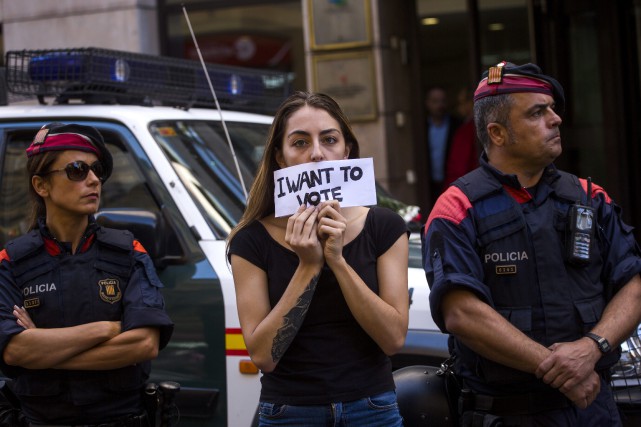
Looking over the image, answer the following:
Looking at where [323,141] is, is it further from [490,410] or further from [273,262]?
[490,410]

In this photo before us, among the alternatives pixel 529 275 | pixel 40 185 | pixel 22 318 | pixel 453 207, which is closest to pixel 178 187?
pixel 40 185

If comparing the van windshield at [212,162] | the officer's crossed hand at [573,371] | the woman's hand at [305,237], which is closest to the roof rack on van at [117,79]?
the van windshield at [212,162]

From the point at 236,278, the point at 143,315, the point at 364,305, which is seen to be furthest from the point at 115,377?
the point at 364,305

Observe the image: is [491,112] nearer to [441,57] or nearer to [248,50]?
[441,57]

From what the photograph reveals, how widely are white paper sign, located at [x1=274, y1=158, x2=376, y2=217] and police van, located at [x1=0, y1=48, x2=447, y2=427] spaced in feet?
4.84

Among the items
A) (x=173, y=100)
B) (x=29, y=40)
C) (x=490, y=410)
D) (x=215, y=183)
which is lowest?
(x=490, y=410)

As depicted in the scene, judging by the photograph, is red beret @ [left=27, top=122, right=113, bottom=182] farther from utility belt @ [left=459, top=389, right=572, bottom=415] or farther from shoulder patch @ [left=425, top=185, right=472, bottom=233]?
utility belt @ [left=459, top=389, right=572, bottom=415]

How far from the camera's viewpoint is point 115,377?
3949mm

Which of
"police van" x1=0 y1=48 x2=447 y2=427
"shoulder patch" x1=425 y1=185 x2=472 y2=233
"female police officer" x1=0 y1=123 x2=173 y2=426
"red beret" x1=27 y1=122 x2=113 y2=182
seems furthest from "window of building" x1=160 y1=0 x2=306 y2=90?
"shoulder patch" x1=425 y1=185 x2=472 y2=233

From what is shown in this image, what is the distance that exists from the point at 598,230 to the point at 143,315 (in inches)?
63.5

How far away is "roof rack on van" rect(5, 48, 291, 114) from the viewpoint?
5773 millimetres

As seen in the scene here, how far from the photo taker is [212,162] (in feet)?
18.4

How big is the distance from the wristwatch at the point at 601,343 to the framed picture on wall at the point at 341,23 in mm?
8241

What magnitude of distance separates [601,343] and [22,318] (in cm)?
200
